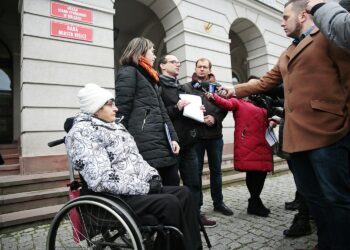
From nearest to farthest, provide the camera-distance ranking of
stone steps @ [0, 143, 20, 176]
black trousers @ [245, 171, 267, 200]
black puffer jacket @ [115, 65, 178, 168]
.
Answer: black puffer jacket @ [115, 65, 178, 168], black trousers @ [245, 171, 267, 200], stone steps @ [0, 143, 20, 176]

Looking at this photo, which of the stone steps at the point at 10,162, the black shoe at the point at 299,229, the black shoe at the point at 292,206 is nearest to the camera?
the black shoe at the point at 299,229

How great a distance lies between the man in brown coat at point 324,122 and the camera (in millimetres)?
1766

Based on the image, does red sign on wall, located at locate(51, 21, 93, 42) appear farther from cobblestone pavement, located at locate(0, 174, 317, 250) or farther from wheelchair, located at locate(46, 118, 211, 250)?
wheelchair, located at locate(46, 118, 211, 250)

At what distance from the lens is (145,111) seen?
2645mm

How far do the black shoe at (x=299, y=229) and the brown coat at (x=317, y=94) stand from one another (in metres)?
1.23

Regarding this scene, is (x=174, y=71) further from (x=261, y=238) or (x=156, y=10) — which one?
(x=156, y=10)

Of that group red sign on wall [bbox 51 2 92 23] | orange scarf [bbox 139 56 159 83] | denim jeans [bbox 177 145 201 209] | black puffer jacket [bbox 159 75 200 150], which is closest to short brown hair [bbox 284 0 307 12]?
orange scarf [bbox 139 56 159 83]

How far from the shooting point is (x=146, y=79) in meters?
2.73

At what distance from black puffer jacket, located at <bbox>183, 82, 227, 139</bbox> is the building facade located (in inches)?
121

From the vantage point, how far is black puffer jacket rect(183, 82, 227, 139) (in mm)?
3535

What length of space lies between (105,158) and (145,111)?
832 mm

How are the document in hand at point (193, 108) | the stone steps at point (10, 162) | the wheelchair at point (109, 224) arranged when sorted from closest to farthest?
the wheelchair at point (109, 224), the document in hand at point (193, 108), the stone steps at point (10, 162)

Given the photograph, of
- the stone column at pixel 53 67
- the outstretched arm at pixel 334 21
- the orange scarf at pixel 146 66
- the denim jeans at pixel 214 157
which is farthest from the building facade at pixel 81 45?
the outstretched arm at pixel 334 21

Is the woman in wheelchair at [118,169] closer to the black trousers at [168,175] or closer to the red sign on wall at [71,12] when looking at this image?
the black trousers at [168,175]
